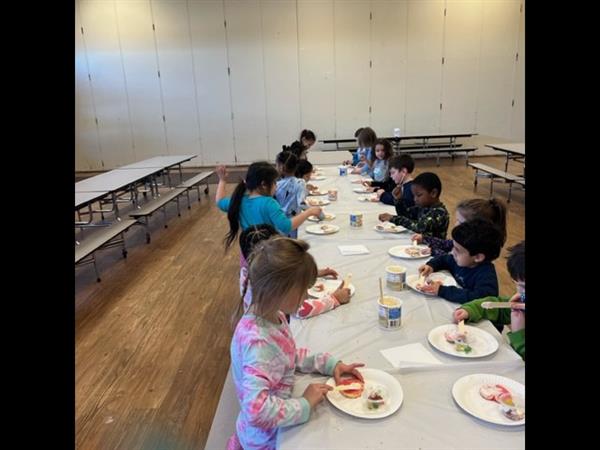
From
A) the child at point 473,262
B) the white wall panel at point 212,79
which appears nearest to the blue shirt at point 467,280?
the child at point 473,262

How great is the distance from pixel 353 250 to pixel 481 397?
1360mm

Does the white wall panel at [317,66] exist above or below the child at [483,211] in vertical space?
above

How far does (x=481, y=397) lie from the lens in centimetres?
123

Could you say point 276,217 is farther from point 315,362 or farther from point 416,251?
point 315,362

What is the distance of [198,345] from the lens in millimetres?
2926

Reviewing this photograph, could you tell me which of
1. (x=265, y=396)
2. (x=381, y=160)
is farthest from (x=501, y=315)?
(x=381, y=160)

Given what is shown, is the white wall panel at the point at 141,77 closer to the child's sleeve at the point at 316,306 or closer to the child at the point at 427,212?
the child at the point at 427,212

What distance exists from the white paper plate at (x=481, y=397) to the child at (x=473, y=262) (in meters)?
0.56

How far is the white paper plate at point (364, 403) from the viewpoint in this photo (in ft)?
3.91
